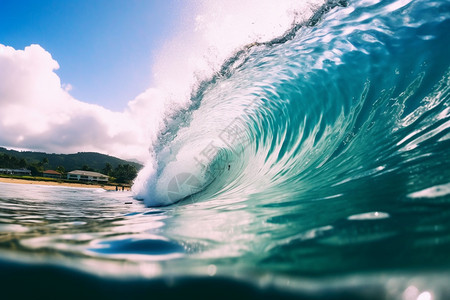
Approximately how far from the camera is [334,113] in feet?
17.1

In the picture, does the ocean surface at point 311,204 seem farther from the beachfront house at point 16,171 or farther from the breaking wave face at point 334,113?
the beachfront house at point 16,171

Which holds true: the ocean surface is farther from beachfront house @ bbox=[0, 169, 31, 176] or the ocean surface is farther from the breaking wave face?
beachfront house @ bbox=[0, 169, 31, 176]

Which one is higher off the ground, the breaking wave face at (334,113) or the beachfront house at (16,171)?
the breaking wave face at (334,113)

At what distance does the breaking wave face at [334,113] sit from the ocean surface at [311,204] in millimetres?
27

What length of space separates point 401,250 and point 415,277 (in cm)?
26

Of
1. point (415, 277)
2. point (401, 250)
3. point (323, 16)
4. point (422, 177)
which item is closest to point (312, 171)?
point (422, 177)

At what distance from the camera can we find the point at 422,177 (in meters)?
2.20

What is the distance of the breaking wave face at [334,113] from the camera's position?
2.80m

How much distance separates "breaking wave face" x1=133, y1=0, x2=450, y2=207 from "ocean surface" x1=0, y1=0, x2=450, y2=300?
0.03m

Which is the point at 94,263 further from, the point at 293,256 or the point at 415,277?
the point at 415,277

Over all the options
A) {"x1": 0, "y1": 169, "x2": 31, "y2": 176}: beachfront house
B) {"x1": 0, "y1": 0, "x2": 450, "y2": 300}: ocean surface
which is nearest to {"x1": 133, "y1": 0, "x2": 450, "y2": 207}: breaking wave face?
{"x1": 0, "y1": 0, "x2": 450, "y2": 300}: ocean surface

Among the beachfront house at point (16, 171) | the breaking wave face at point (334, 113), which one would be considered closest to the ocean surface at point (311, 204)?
the breaking wave face at point (334, 113)

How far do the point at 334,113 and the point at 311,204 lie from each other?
325 centimetres

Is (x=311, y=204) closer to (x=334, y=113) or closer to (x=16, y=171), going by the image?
(x=334, y=113)
